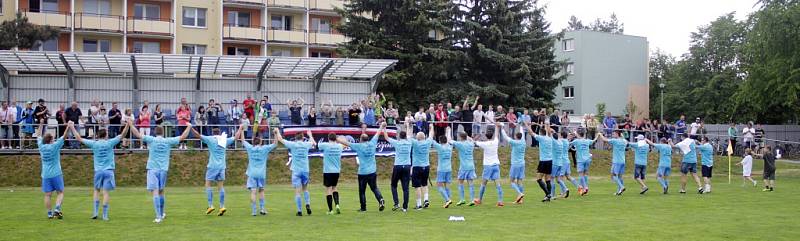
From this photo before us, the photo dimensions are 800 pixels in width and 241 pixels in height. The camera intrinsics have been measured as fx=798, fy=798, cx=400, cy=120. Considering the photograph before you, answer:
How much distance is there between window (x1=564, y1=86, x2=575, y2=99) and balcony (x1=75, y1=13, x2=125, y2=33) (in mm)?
43892

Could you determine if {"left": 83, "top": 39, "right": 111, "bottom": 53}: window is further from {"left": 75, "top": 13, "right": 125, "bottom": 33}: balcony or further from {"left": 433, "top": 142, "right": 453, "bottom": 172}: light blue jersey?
{"left": 433, "top": 142, "right": 453, "bottom": 172}: light blue jersey

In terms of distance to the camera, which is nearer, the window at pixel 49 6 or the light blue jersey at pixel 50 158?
the light blue jersey at pixel 50 158

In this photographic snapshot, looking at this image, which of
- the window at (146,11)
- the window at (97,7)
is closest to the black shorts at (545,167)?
the window at (146,11)

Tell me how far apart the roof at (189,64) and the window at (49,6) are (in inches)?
746

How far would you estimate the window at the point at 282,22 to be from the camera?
210 feet

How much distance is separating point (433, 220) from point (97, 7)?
146 feet

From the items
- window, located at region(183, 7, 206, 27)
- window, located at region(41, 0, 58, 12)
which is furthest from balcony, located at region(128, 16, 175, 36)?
window, located at region(41, 0, 58, 12)

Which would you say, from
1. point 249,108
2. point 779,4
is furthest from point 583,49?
point 249,108

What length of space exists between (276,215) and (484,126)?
18.3 metres

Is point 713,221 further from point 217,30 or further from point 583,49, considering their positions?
point 583,49

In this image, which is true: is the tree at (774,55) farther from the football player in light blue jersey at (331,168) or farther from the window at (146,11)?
the window at (146,11)

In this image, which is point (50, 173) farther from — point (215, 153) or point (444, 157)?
point (444, 157)

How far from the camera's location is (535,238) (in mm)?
15656

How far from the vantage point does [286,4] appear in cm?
6219
